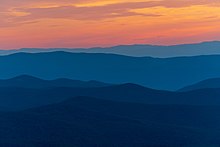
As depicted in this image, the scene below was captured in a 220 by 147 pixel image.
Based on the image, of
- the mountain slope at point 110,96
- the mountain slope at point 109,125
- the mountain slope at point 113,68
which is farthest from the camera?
the mountain slope at point 113,68

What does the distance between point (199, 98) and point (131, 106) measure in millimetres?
11567

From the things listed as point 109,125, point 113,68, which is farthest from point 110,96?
point 113,68

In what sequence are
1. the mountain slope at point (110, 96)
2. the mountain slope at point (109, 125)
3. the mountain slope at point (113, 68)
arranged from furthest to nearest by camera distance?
the mountain slope at point (113, 68)
the mountain slope at point (110, 96)
the mountain slope at point (109, 125)

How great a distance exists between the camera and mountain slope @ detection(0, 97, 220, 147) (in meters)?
44.4

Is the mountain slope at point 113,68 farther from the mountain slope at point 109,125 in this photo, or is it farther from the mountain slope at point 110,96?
the mountain slope at point 109,125

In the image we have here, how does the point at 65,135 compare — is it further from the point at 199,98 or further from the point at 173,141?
the point at 199,98

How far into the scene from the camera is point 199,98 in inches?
2790

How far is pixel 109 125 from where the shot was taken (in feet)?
167

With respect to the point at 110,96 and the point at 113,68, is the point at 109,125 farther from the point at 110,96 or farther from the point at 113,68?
the point at 113,68

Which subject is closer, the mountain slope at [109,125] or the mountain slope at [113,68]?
the mountain slope at [109,125]

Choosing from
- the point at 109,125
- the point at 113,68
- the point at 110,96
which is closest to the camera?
the point at 109,125

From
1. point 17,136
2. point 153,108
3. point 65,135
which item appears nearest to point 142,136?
point 65,135

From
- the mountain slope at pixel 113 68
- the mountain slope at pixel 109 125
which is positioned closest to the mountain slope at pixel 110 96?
the mountain slope at pixel 109 125

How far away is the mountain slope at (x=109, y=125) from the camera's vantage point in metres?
44.4
